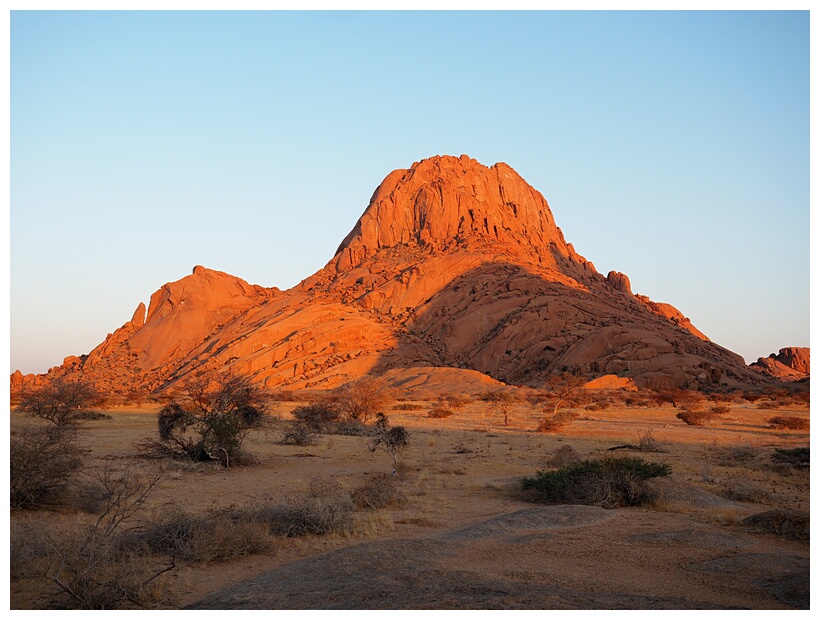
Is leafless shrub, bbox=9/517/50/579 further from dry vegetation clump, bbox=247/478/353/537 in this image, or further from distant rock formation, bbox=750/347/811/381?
distant rock formation, bbox=750/347/811/381

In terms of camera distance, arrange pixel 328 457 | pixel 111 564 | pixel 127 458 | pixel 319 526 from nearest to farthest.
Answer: pixel 111 564, pixel 319 526, pixel 127 458, pixel 328 457

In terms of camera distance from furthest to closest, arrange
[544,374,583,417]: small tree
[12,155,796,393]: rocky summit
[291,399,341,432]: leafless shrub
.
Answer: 1. [12,155,796,393]: rocky summit
2. [544,374,583,417]: small tree
3. [291,399,341,432]: leafless shrub

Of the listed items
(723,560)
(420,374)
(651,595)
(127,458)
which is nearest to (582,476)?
(723,560)

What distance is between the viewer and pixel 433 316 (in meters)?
97.1

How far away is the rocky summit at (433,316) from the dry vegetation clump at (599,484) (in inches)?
2205

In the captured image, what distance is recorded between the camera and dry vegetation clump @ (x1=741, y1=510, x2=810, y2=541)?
11039 millimetres

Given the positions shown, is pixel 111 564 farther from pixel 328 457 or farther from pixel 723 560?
pixel 328 457

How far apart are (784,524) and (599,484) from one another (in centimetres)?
404

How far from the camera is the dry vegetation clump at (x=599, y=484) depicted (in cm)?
1466

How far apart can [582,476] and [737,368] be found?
3284 inches

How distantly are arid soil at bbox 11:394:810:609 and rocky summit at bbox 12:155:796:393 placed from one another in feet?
170

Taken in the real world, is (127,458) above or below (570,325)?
below

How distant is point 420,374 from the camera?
78.0 m

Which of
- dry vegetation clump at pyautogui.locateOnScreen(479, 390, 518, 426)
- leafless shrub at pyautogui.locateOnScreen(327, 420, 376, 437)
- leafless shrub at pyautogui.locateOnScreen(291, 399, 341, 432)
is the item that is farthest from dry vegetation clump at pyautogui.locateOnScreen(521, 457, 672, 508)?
dry vegetation clump at pyautogui.locateOnScreen(479, 390, 518, 426)
